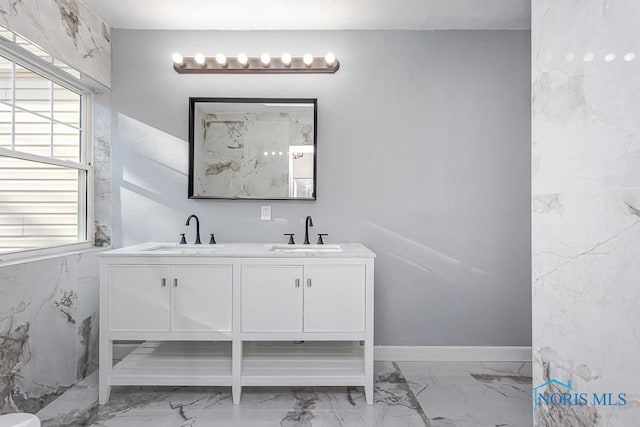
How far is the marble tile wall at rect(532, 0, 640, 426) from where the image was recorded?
107 centimetres

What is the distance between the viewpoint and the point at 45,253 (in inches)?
90.7

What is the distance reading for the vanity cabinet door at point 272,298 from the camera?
2230mm

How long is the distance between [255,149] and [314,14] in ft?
3.17

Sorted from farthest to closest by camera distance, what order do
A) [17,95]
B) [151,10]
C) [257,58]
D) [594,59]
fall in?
[257,58] < [151,10] < [17,95] < [594,59]

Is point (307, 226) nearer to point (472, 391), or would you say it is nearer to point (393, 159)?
point (393, 159)

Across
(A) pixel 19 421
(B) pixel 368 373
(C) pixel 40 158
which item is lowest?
(B) pixel 368 373

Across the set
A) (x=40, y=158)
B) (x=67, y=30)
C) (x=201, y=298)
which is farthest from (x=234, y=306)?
(x=67, y=30)

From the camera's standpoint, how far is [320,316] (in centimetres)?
224

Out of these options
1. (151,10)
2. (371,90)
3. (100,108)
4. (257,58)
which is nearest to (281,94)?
(257,58)

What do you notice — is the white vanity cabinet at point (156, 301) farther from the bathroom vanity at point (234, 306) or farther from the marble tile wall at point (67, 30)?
the marble tile wall at point (67, 30)

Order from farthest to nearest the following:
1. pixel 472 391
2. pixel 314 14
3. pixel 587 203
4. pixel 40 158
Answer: pixel 314 14
pixel 472 391
pixel 40 158
pixel 587 203

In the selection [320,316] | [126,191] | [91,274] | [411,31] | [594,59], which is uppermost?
[411,31]

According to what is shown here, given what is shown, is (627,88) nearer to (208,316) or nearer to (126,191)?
(208,316)

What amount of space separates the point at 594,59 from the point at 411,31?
1837 millimetres
